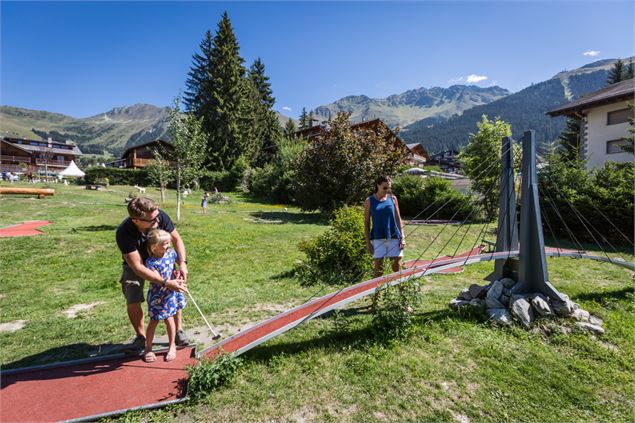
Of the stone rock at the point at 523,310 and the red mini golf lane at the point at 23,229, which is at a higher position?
the red mini golf lane at the point at 23,229

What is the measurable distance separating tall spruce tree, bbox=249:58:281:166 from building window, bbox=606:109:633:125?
129 ft

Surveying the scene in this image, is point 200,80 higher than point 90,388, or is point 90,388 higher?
point 200,80

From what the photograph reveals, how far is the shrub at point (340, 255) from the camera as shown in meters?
7.06

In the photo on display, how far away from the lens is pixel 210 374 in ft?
10.8

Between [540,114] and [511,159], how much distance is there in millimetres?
236247

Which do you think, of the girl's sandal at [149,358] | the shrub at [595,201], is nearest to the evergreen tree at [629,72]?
the shrub at [595,201]

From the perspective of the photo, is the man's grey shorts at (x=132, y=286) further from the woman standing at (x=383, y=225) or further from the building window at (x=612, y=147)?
the building window at (x=612, y=147)

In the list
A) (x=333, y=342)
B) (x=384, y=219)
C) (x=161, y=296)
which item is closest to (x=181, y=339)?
(x=161, y=296)

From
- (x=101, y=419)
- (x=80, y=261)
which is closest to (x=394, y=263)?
(x=101, y=419)

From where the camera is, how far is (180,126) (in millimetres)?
14141

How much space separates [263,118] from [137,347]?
52812 millimetres

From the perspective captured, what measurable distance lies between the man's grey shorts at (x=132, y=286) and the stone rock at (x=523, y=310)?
16.9 feet

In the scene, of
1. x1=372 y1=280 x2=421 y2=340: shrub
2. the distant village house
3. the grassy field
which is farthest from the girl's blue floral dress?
the distant village house

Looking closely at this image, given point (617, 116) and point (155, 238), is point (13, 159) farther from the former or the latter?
point (617, 116)
